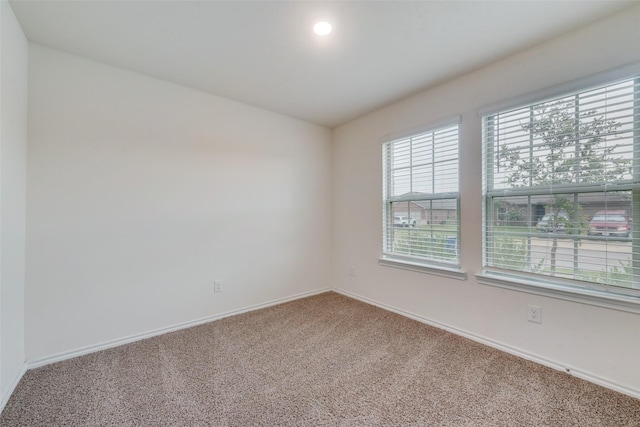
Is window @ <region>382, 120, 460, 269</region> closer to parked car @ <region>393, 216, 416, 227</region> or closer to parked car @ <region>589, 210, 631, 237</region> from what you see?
parked car @ <region>393, 216, 416, 227</region>

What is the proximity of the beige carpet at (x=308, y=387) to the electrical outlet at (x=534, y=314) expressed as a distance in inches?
12.2

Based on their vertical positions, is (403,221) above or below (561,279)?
above

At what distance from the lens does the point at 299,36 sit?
1857 millimetres

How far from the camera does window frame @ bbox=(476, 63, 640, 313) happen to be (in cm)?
160

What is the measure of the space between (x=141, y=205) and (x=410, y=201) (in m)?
2.62

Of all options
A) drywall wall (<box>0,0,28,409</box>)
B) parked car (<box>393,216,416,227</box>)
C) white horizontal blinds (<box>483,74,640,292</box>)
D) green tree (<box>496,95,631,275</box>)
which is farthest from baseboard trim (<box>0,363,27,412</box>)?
green tree (<box>496,95,631,275</box>)

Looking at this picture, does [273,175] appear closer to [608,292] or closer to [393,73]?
[393,73]

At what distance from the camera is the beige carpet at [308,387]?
1439 millimetres

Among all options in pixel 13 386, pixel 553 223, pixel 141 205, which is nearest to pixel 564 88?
pixel 553 223

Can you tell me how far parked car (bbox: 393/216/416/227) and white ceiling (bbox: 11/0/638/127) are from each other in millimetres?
1341

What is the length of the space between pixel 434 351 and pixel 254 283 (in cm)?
192

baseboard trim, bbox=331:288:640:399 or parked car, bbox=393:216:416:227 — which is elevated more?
parked car, bbox=393:216:416:227

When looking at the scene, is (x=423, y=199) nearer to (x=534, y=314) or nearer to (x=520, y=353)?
(x=534, y=314)

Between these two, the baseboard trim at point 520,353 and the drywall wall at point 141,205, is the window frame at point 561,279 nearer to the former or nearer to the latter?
the baseboard trim at point 520,353
